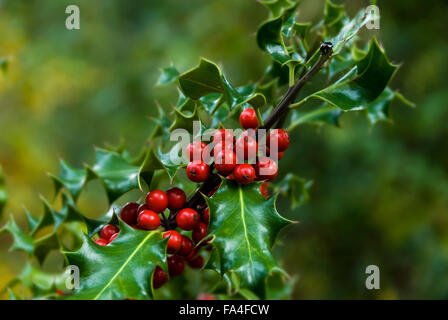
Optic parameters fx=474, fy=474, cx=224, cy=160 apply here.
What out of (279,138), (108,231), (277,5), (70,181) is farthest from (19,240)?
(277,5)

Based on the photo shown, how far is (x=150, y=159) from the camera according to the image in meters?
0.86

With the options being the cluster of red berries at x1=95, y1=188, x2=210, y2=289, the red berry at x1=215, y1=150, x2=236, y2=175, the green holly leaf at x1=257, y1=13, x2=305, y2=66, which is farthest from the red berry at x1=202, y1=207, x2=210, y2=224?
the green holly leaf at x1=257, y1=13, x2=305, y2=66

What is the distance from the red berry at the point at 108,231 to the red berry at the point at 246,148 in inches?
11.5

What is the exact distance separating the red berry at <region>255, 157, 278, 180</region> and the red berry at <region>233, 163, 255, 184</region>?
0.9 inches

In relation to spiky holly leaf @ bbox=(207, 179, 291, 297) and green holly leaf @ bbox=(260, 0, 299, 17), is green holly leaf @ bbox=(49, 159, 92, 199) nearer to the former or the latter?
spiky holly leaf @ bbox=(207, 179, 291, 297)

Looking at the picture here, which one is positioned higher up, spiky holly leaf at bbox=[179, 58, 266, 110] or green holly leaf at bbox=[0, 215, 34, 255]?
spiky holly leaf at bbox=[179, 58, 266, 110]

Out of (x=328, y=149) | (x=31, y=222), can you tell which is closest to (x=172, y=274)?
(x=31, y=222)

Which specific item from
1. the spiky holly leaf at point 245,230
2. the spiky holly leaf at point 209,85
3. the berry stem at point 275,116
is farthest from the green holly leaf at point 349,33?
the spiky holly leaf at point 245,230

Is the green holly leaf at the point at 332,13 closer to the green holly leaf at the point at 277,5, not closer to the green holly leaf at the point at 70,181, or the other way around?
the green holly leaf at the point at 277,5

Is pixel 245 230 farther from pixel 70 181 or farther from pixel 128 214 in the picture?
pixel 70 181

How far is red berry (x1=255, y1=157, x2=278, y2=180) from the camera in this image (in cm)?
87

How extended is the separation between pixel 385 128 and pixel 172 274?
3007mm

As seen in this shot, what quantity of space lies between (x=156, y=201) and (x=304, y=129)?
3063 mm

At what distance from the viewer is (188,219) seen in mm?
879
